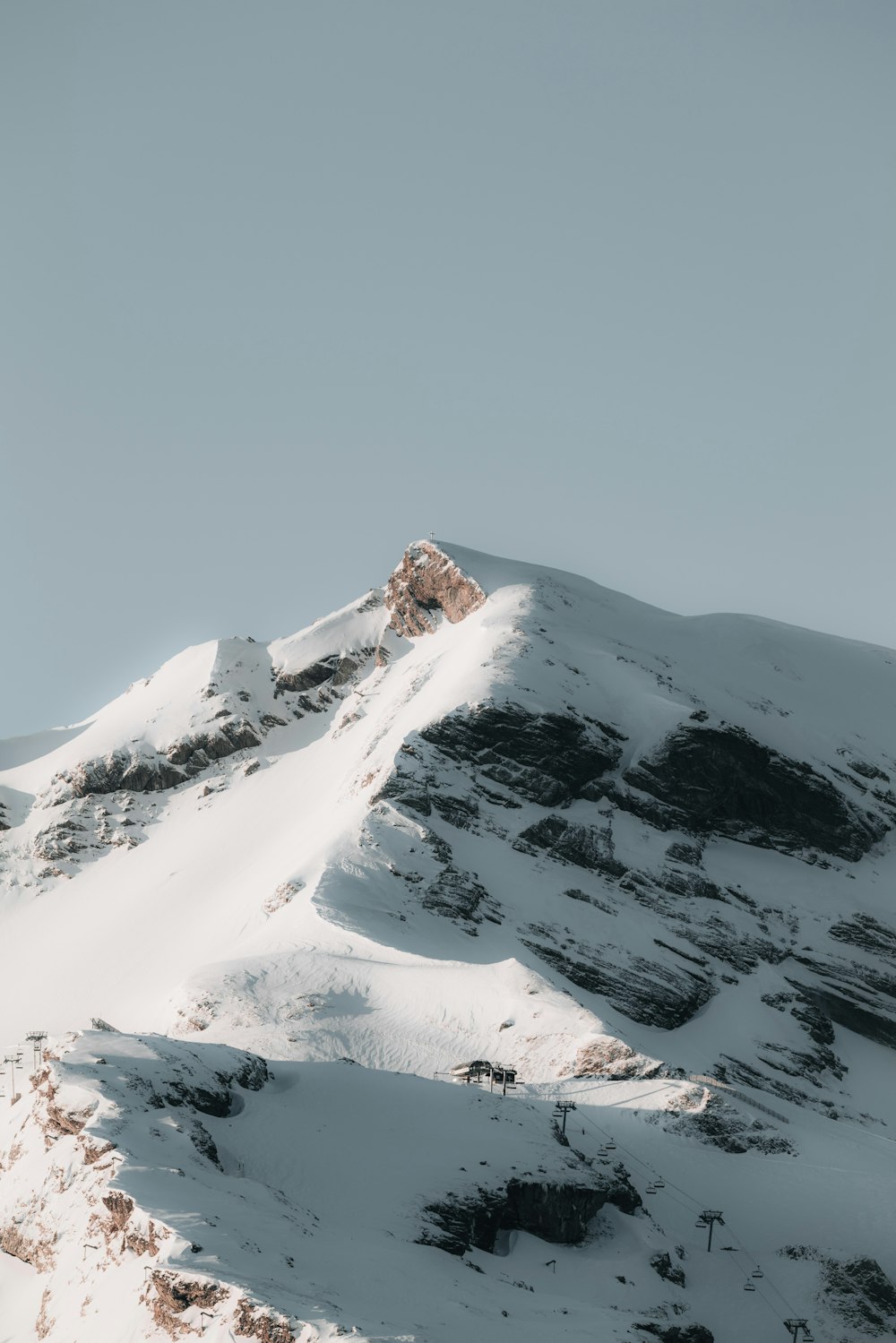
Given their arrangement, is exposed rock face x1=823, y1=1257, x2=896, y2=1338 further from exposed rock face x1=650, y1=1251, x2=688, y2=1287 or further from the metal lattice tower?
Answer: exposed rock face x1=650, y1=1251, x2=688, y2=1287

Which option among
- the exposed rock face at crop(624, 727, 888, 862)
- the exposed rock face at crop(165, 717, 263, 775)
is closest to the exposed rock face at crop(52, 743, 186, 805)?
the exposed rock face at crop(165, 717, 263, 775)

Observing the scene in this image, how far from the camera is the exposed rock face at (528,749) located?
116 metres

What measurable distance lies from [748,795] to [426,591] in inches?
2304

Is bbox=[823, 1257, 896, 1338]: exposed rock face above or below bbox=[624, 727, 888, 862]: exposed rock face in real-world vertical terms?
below

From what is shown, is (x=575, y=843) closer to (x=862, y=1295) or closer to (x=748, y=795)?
(x=748, y=795)

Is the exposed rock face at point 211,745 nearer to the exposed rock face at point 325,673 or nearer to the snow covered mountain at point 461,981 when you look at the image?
the snow covered mountain at point 461,981

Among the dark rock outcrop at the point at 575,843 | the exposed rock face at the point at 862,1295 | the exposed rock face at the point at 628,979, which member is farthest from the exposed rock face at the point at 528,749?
the exposed rock face at the point at 862,1295

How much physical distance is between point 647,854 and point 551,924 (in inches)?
774

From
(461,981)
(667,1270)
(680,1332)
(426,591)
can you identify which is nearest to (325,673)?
(426,591)

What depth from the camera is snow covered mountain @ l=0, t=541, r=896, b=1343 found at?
46.4 m

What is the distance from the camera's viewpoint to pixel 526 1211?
54344mm

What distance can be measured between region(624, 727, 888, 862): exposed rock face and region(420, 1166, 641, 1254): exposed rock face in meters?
65.3

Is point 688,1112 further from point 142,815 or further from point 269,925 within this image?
point 142,815

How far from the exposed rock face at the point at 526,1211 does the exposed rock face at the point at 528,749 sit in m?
59.3
